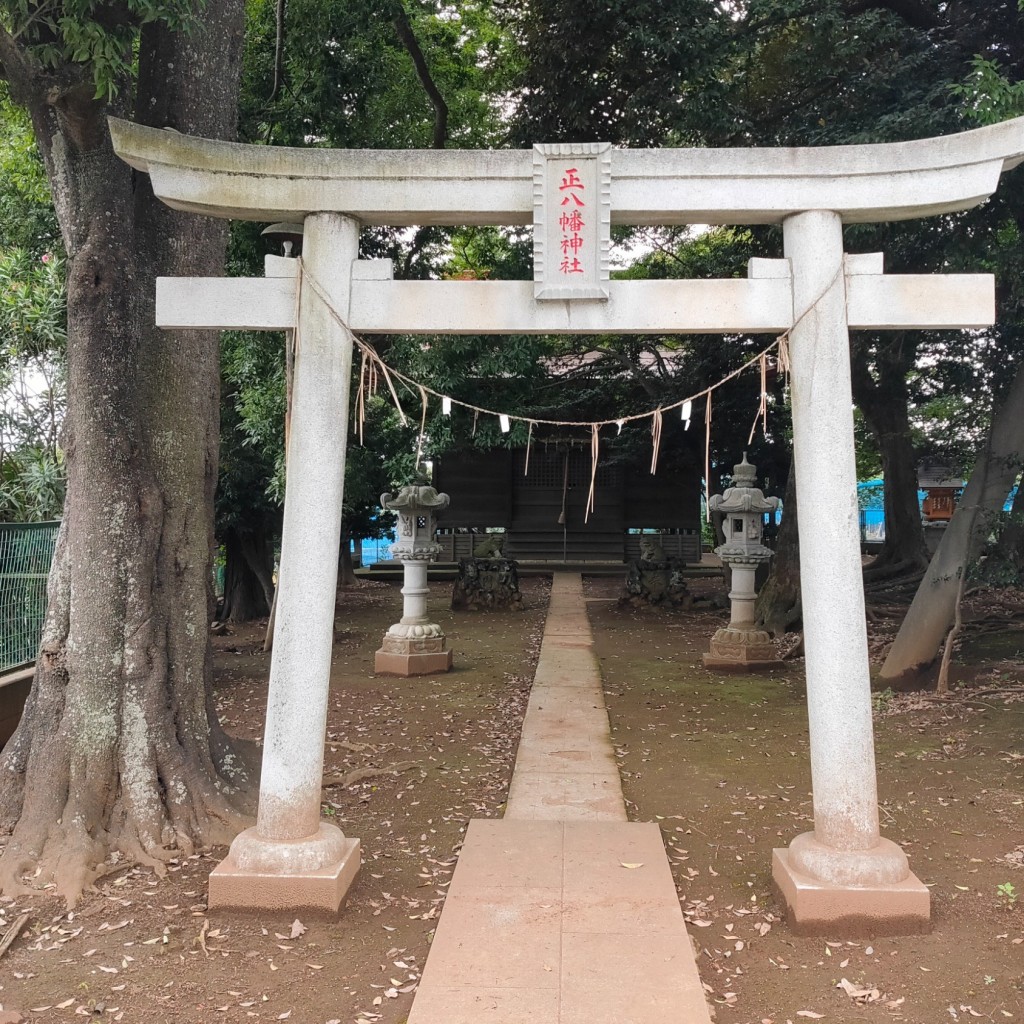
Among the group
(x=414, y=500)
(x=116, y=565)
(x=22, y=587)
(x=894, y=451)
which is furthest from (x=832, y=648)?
(x=894, y=451)

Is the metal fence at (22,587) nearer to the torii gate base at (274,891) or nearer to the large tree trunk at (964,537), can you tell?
the torii gate base at (274,891)

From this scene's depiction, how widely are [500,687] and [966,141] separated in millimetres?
7167

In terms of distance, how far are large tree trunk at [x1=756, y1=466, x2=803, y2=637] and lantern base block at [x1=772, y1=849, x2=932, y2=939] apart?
855 centimetres

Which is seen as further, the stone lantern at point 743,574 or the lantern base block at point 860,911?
the stone lantern at point 743,574

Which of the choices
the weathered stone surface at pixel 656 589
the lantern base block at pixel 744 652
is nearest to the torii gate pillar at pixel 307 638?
the lantern base block at pixel 744 652

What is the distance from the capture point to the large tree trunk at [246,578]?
14109mm

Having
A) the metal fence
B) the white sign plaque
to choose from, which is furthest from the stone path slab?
the metal fence

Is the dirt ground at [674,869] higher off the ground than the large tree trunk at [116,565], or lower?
lower

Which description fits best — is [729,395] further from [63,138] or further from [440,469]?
[63,138]

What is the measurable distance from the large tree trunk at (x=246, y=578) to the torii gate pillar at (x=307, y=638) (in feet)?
33.8

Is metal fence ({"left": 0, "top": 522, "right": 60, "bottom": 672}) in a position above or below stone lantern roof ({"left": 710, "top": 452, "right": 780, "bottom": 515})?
below

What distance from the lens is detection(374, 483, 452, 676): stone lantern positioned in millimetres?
10039

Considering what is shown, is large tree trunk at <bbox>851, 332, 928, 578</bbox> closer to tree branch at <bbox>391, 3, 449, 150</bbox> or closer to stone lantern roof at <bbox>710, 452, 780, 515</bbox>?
stone lantern roof at <bbox>710, 452, 780, 515</bbox>

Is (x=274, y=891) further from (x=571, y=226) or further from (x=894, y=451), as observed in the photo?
(x=894, y=451)
